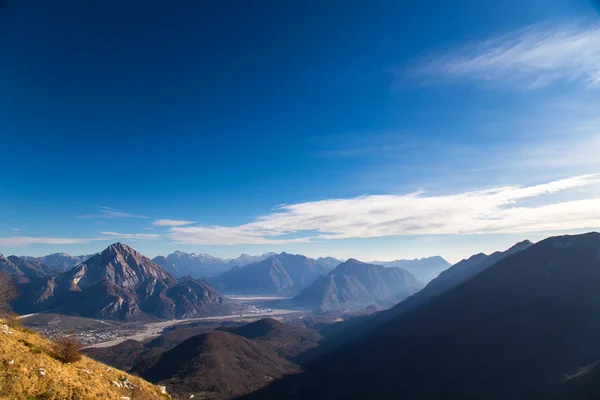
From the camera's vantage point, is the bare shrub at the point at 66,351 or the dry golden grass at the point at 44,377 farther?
the bare shrub at the point at 66,351

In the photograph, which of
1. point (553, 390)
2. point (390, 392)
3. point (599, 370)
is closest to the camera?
Result: point (599, 370)

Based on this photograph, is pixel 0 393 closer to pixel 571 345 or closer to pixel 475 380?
pixel 475 380

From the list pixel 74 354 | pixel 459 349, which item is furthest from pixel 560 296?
pixel 74 354

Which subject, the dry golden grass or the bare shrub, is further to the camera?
the bare shrub

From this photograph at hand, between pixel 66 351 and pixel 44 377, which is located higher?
pixel 66 351
